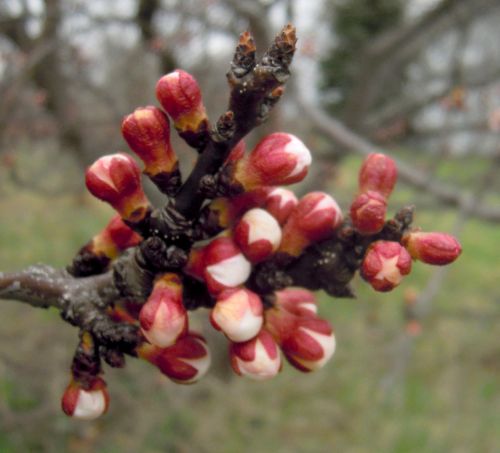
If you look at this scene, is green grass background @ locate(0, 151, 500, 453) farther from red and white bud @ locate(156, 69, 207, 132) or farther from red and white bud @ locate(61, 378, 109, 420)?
red and white bud @ locate(156, 69, 207, 132)

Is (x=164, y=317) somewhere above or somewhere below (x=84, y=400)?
above

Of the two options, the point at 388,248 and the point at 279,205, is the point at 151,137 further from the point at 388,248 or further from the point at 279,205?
the point at 388,248

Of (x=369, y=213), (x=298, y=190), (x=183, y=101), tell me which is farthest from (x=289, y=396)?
(x=183, y=101)

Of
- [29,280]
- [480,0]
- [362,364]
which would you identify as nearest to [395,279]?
[29,280]

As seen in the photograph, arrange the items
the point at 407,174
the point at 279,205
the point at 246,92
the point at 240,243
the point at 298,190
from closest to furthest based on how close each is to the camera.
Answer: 1. the point at 246,92
2. the point at 240,243
3. the point at 279,205
4. the point at 407,174
5. the point at 298,190

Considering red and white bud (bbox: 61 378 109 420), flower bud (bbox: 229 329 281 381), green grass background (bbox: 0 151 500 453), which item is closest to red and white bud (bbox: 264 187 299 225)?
flower bud (bbox: 229 329 281 381)

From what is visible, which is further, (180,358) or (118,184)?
(180,358)

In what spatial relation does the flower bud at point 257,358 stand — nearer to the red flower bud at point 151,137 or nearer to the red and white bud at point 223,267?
the red and white bud at point 223,267
